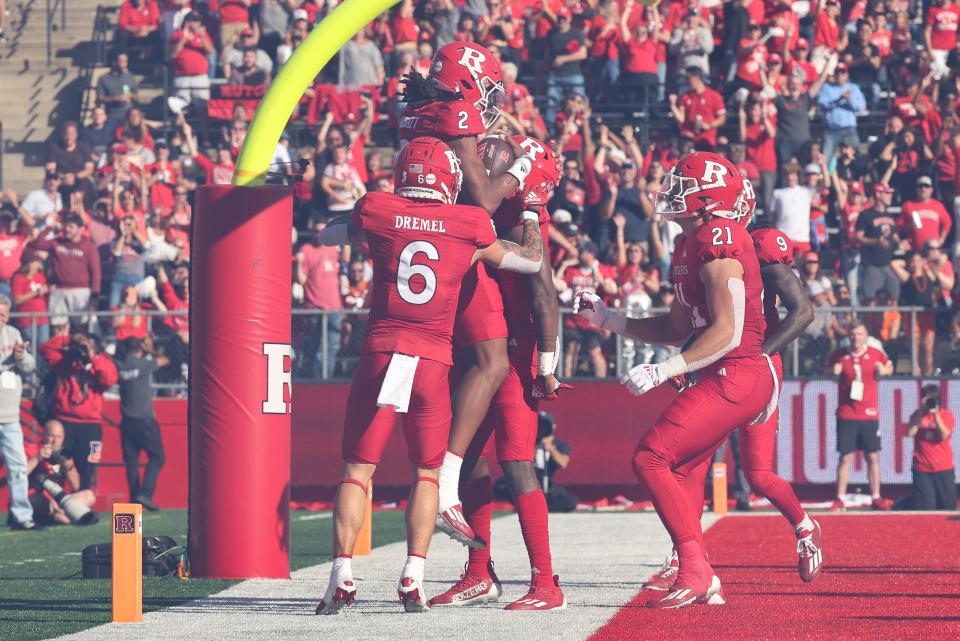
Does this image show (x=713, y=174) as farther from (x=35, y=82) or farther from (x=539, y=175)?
(x=35, y=82)

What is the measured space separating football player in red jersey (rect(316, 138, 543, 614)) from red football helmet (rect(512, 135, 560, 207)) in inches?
20.5

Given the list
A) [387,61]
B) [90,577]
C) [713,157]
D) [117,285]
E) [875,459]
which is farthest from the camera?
[387,61]

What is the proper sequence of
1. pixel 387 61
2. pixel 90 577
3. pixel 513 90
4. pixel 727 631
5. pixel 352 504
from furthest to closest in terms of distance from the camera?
pixel 387 61 < pixel 513 90 < pixel 90 577 < pixel 352 504 < pixel 727 631

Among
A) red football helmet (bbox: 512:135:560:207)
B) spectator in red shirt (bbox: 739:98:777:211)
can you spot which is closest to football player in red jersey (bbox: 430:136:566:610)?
red football helmet (bbox: 512:135:560:207)

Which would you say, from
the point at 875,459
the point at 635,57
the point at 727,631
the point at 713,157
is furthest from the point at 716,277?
the point at 635,57

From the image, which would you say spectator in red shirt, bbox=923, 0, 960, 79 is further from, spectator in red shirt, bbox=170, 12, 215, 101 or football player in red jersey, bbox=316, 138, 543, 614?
football player in red jersey, bbox=316, 138, 543, 614

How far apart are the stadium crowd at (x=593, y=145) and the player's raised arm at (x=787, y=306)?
303 inches

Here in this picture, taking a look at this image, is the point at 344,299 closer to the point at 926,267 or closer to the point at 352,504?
the point at 926,267

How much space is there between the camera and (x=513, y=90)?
65.2ft

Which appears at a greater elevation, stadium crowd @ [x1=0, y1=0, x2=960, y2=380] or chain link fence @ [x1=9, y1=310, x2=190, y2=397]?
stadium crowd @ [x1=0, y1=0, x2=960, y2=380]

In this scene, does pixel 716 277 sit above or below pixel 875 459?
above

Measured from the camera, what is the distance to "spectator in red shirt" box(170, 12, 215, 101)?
22.3 meters

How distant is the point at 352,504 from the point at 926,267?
11620mm

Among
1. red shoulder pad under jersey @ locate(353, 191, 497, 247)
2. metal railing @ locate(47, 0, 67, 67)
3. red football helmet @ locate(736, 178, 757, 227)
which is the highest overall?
metal railing @ locate(47, 0, 67, 67)
